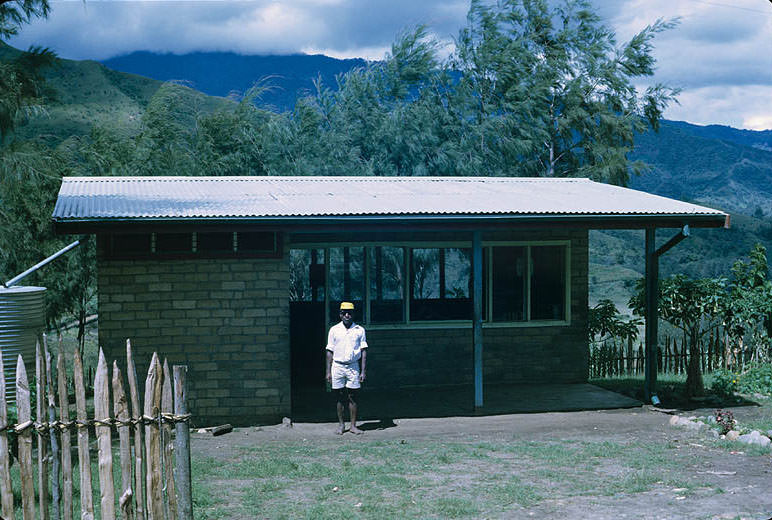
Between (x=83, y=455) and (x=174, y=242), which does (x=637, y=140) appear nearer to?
(x=174, y=242)

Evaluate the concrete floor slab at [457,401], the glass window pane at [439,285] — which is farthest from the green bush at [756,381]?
the glass window pane at [439,285]

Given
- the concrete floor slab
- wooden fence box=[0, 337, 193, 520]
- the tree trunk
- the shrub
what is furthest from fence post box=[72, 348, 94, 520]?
the tree trunk

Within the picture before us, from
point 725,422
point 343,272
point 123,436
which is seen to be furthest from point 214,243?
point 725,422

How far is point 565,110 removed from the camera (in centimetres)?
3225

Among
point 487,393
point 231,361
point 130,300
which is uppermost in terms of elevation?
point 130,300

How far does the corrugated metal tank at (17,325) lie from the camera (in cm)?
965

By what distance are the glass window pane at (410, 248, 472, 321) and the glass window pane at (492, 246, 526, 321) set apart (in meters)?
0.50

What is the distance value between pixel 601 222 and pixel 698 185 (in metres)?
85.7

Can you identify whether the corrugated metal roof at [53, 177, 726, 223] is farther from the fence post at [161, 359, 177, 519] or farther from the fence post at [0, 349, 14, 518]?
the fence post at [161, 359, 177, 519]

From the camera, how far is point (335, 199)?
39.2 feet

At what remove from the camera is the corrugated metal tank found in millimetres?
9648

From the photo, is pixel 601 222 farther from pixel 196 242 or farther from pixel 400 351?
pixel 196 242

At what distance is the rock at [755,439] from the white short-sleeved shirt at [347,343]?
454 centimetres

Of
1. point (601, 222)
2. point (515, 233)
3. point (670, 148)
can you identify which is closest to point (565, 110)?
point (515, 233)
